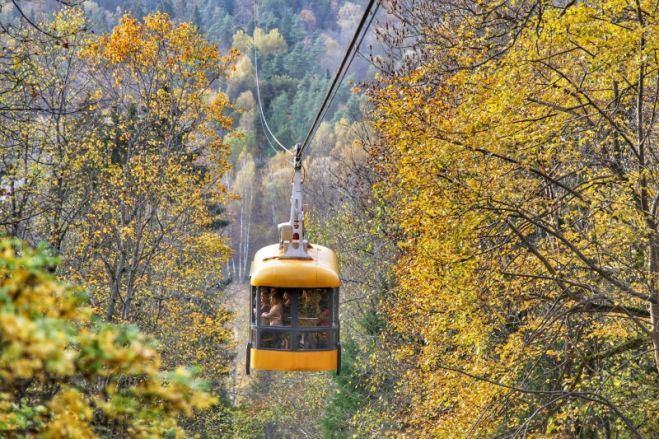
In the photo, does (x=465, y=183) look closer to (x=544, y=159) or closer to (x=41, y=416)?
(x=544, y=159)

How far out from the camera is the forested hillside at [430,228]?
3.11m

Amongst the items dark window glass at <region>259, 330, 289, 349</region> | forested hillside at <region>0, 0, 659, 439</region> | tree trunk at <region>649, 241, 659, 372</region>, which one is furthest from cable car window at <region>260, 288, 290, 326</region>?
tree trunk at <region>649, 241, 659, 372</region>

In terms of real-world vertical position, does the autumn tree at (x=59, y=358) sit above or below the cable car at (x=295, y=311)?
below

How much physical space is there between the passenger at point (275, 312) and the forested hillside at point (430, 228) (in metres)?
1.73

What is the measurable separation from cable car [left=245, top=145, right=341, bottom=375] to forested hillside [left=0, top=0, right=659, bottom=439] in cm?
133

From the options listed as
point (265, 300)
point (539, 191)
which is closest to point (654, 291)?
point (539, 191)

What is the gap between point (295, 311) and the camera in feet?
36.1

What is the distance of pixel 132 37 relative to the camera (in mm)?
18000

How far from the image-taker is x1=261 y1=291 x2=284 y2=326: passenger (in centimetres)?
1102

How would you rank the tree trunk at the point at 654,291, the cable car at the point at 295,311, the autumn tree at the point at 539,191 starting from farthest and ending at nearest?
1. the cable car at the point at 295,311
2. the tree trunk at the point at 654,291
3. the autumn tree at the point at 539,191

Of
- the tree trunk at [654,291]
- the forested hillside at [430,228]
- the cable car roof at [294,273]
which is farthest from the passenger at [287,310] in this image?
the tree trunk at [654,291]

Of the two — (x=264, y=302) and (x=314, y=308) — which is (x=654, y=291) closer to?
(x=314, y=308)

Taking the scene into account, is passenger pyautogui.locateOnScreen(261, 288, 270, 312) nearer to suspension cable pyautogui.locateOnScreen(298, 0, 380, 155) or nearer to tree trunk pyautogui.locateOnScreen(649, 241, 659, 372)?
suspension cable pyautogui.locateOnScreen(298, 0, 380, 155)

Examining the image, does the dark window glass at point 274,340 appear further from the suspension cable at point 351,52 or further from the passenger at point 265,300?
the suspension cable at point 351,52
